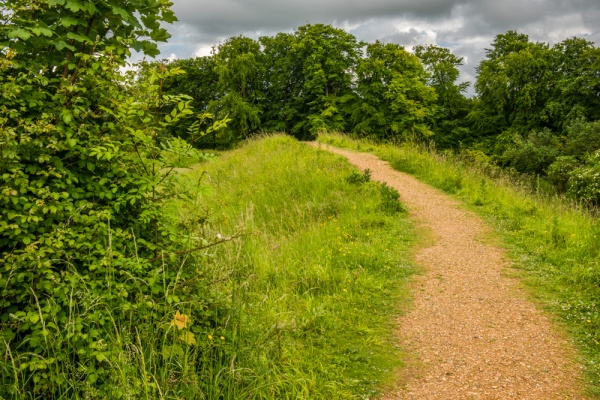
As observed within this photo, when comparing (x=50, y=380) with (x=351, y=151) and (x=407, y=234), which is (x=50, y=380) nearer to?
(x=407, y=234)

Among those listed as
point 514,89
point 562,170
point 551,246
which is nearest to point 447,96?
point 514,89

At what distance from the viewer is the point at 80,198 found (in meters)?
2.81

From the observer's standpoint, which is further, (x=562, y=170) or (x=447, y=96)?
(x=447, y=96)

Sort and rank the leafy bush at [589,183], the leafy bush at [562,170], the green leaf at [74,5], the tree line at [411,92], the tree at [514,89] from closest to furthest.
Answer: the green leaf at [74,5], the leafy bush at [589,183], the leafy bush at [562,170], the tree line at [411,92], the tree at [514,89]

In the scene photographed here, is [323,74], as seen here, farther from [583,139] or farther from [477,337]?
[477,337]

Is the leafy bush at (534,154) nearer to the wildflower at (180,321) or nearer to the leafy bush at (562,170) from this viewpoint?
the leafy bush at (562,170)

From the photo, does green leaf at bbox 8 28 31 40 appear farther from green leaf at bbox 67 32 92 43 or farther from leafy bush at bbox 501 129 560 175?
leafy bush at bbox 501 129 560 175

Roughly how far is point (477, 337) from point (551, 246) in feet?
10.3

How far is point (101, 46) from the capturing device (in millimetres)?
2885

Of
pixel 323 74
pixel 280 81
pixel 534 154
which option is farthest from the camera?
pixel 280 81

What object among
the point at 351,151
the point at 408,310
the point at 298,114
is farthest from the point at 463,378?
the point at 298,114

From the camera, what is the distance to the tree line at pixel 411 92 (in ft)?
93.7

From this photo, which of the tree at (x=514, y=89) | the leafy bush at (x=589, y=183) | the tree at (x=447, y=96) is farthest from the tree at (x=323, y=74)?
the leafy bush at (x=589, y=183)

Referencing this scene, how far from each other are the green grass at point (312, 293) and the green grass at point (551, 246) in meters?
1.78
